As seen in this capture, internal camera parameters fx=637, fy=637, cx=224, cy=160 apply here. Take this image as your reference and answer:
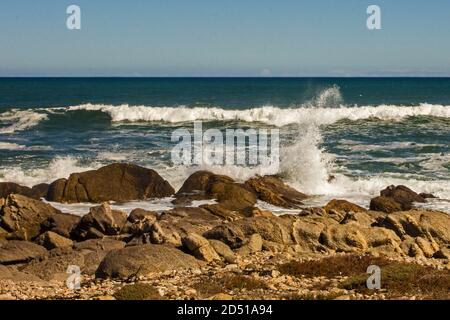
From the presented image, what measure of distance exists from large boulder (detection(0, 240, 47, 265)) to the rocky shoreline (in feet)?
0.09

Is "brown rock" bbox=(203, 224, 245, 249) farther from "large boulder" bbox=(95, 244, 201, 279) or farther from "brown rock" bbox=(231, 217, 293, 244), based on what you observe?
"large boulder" bbox=(95, 244, 201, 279)

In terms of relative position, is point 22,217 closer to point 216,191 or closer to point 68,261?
point 68,261

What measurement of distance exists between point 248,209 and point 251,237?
5.77 m

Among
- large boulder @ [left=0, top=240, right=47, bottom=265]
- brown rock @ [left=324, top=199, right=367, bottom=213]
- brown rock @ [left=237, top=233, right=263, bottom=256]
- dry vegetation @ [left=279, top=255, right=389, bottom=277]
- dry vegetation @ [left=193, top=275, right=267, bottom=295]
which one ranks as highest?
dry vegetation @ [left=193, top=275, right=267, bottom=295]

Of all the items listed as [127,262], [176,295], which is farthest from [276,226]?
[176,295]

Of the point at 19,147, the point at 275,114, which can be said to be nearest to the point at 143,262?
the point at 19,147

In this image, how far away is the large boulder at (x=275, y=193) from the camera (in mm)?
25062

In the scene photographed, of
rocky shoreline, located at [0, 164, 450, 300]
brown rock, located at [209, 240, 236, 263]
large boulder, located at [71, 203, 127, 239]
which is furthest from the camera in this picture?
large boulder, located at [71, 203, 127, 239]

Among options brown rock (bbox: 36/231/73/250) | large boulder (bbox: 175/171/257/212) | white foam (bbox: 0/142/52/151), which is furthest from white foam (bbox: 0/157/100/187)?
brown rock (bbox: 36/231/73/250)

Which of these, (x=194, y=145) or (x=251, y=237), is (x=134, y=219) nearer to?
(x=251, y=237)

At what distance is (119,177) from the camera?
86.8 feet

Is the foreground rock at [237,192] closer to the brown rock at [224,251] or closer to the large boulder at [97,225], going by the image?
Answer: the large boulder at [97,225]

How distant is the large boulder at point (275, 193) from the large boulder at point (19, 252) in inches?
392

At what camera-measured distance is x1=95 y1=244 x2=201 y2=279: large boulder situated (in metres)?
14.0
